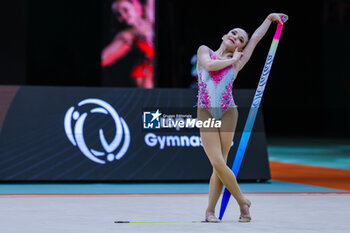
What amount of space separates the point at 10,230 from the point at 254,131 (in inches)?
240

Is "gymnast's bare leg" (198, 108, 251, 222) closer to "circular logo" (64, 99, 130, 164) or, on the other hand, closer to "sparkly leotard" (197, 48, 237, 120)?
"sparkly leotard" (197, 48, 237, 120)

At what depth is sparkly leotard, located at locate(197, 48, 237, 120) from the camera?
708 cm

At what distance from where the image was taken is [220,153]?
23.0 feet

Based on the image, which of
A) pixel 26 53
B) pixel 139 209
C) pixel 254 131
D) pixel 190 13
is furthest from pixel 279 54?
pixel 139 209

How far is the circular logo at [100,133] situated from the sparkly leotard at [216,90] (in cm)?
459

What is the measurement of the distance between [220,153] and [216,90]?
614 mm

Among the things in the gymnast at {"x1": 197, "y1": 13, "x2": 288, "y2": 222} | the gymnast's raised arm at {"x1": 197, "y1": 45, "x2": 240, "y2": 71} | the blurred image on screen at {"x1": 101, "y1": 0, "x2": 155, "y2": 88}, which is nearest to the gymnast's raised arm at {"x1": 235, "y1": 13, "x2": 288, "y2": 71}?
the gymnast at {"x1": 197, "y1": 13, "x2": 288, "y2": 222}

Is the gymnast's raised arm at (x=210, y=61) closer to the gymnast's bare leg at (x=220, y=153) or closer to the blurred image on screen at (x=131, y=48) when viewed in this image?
the gymnast's bare leg at (x=220, y=153)

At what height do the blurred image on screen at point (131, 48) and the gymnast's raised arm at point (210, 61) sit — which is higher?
the gymnast's raised arm at point (210, 61)

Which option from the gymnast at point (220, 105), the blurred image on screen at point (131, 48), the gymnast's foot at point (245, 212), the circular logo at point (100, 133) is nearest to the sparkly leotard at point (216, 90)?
the gymnast at point (220, 105)

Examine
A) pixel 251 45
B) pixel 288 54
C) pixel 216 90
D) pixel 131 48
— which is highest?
pixel 251 45

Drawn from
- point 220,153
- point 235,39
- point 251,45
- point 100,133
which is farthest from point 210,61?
point 100,133

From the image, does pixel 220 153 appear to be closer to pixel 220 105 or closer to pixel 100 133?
pixel 220 105

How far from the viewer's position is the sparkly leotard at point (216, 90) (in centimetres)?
708
